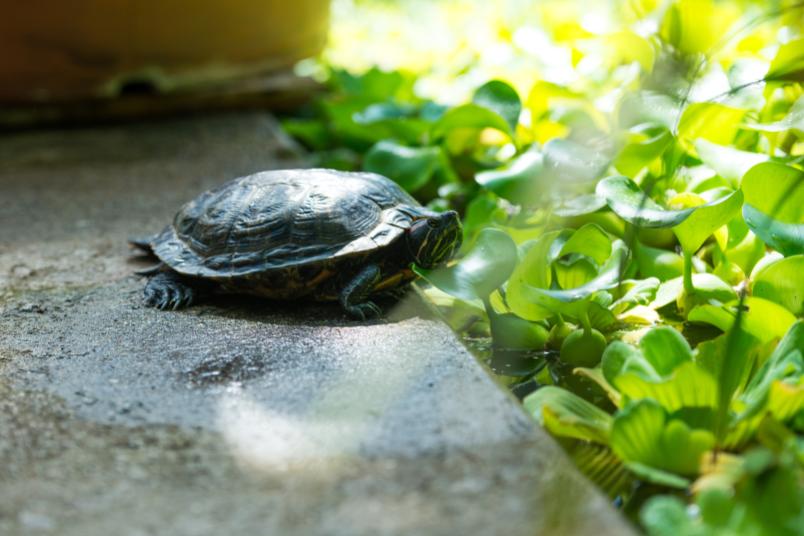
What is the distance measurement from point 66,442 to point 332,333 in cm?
61

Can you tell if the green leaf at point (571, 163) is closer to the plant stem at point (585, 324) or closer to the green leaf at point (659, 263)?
the green leaf at point (659, 263)

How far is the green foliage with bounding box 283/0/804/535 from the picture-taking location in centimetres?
131

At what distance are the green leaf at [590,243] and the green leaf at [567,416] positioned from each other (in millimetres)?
410

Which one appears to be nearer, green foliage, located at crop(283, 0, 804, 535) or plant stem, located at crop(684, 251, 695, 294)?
green foliage, located at crop(283, 0, 804, 535)

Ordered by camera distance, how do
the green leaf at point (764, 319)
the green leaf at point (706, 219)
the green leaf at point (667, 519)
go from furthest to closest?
the green leaf at point (706, 219), the green leaf at point (764, 319), the green leaf at point (667, 519)

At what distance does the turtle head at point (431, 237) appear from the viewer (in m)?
1.93

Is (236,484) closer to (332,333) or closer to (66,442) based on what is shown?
(66,442)

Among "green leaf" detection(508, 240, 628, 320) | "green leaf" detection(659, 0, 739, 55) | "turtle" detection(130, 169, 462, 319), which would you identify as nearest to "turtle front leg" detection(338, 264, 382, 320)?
"turtle" detection(130, 169, 462, 319)

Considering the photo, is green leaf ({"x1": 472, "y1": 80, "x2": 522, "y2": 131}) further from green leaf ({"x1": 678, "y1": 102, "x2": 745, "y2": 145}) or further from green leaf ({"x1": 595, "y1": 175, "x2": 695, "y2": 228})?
green leaf ({"x1": 595, "y1": 175, "x2": 695, "y2": 228})

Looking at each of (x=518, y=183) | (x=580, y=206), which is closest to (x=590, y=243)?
(x=580, y=206)

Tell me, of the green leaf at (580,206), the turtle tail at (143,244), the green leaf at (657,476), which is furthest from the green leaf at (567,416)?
the turtle tail at (143,244)

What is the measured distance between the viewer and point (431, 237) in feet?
6.33

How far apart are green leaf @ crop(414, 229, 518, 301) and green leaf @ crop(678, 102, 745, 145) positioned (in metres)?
0.68

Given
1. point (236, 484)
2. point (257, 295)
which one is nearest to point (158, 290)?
point (257, 295)
